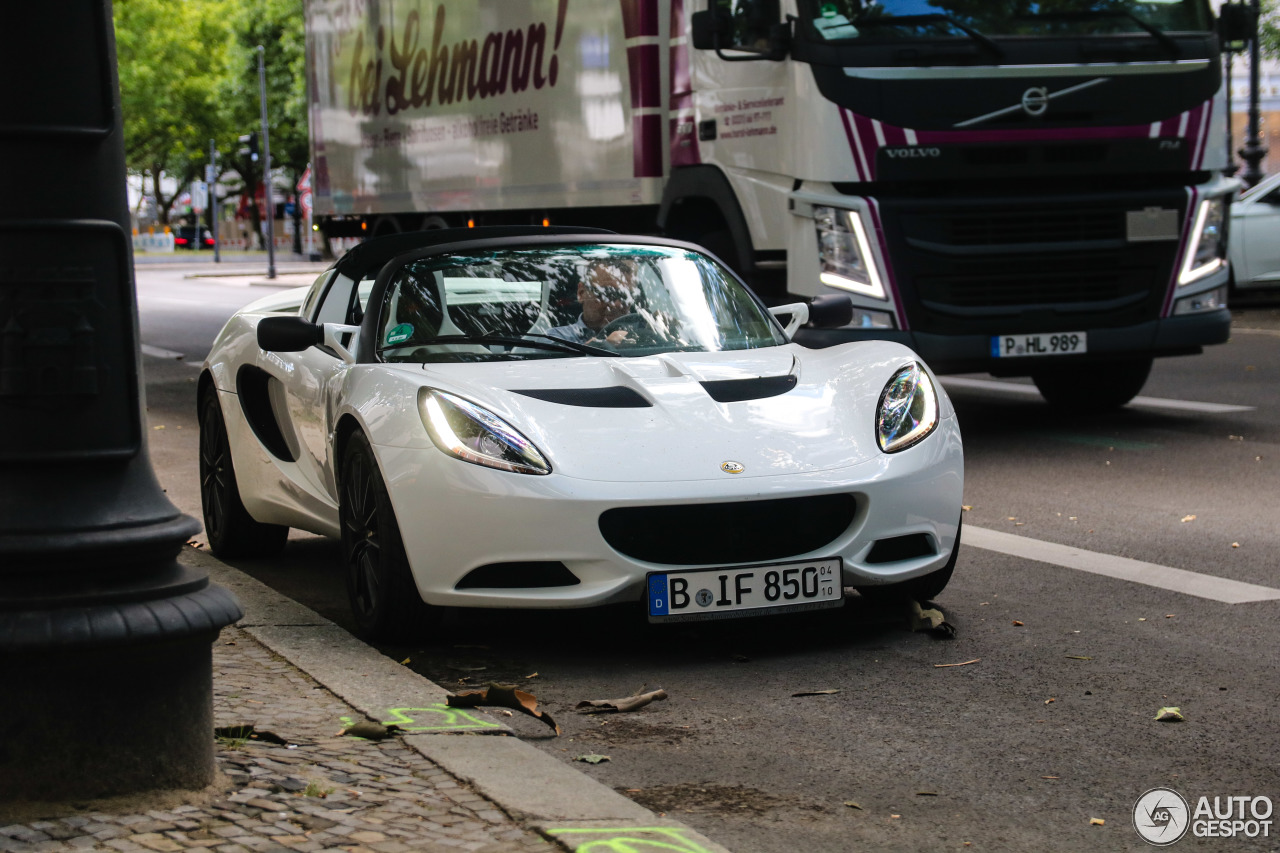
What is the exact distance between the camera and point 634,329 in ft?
20.9

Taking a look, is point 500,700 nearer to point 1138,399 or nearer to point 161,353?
point 1138,399

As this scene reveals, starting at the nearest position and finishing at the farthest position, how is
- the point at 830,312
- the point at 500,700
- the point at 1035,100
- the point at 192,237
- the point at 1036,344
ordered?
the point at 500,700 < the point at 830,312 < the point at 1035,100 < the point at 1036,344 < the point at 192,237

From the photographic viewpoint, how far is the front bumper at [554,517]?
5230 millimetres

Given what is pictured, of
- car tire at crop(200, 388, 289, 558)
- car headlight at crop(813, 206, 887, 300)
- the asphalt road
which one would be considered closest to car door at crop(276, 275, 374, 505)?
the asphalt road

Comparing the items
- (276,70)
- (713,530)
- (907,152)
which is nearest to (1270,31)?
(907,152)

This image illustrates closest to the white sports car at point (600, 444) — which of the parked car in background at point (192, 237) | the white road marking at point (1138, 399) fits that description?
the white road marking at point (1138, 399)

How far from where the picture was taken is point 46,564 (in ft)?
11.7

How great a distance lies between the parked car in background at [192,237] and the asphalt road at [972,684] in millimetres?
84508

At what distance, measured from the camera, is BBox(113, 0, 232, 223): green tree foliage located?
259ft

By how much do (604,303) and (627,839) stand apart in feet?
10.2

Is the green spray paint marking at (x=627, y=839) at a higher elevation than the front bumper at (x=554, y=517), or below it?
below

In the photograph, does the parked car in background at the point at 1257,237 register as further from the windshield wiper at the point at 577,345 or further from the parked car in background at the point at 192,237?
the parked car in background at the point at 192,237

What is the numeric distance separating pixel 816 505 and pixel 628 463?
58 centimetres

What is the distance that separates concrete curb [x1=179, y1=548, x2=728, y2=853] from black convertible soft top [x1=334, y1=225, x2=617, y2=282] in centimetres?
175
